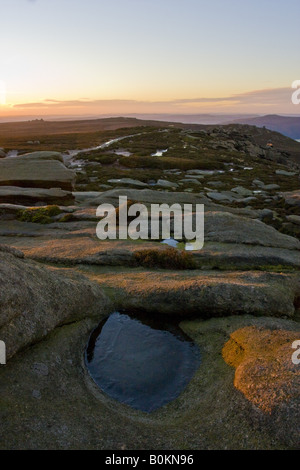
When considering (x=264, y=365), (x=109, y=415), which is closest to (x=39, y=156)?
(x=109, y=415)

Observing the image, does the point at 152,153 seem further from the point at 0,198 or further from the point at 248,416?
the point at 248,416

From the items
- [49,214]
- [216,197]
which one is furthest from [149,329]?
[216,197]

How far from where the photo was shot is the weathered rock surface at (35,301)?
1348 centimetres

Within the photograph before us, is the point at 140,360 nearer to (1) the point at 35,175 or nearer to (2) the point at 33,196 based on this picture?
(2) the point at 33,196

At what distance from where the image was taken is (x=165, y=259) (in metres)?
23.8

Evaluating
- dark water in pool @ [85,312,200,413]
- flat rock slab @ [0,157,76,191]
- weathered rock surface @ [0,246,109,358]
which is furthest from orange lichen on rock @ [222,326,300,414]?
flat rock slab @ [0,157,76,191]

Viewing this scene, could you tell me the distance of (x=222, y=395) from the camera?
12641mm

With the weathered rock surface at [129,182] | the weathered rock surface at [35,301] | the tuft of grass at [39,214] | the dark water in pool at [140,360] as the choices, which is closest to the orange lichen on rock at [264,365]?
the dark water in pool at [140,360]

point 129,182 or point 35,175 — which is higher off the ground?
point 35,175

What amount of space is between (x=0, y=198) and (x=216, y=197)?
30.7 metres

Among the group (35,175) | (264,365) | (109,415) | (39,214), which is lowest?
(109,415)

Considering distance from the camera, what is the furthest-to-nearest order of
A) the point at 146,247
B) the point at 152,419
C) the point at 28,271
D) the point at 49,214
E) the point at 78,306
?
1. the point at 49,214
2. the point at 146,247
3. the point at 78,306
4. the point at 28,271
5. the point at 152,419

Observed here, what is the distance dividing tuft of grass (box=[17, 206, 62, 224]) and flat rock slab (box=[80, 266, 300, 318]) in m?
15.6

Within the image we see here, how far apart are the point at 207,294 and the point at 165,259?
590 cm
